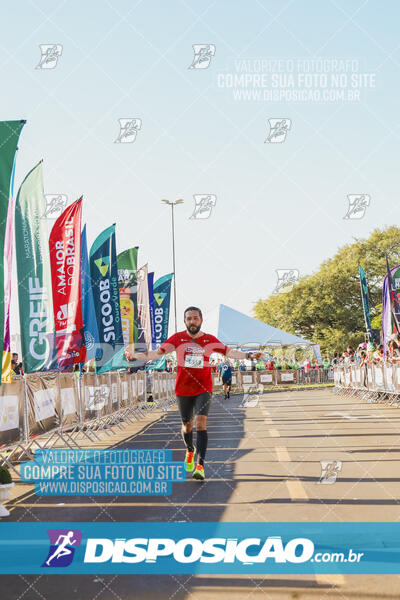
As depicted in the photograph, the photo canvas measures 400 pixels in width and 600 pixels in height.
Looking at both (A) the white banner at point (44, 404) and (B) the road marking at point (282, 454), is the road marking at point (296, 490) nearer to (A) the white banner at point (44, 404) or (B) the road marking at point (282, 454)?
(B) the road marking at point (282, 454)

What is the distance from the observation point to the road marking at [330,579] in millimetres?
4219

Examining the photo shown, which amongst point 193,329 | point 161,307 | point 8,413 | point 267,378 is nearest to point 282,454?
point 193,329

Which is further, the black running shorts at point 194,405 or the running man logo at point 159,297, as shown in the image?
the running man logo at point 159,297

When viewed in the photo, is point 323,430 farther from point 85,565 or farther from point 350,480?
point 85,565

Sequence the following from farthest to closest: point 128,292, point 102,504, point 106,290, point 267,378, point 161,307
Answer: point 267,378, point 161,307, point 128,292, point 106,290, point 102,504

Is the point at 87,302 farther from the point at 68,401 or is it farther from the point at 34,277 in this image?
the point at 34,277

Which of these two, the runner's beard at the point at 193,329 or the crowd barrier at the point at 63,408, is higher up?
the runner's beard at the point at 193,329

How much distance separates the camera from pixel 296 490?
23.5ft

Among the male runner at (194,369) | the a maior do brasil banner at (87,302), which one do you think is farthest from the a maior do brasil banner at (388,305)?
the male runner at (194,369)

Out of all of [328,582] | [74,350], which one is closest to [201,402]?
[328,582]

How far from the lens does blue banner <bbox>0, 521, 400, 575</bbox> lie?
4605 mm

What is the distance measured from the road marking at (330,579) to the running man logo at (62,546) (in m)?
1.70

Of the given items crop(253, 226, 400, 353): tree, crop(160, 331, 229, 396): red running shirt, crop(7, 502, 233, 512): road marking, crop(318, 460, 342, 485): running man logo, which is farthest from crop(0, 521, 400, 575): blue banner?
crop(253, 226, 400, 353): tree

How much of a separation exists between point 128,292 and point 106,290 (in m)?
4.05
